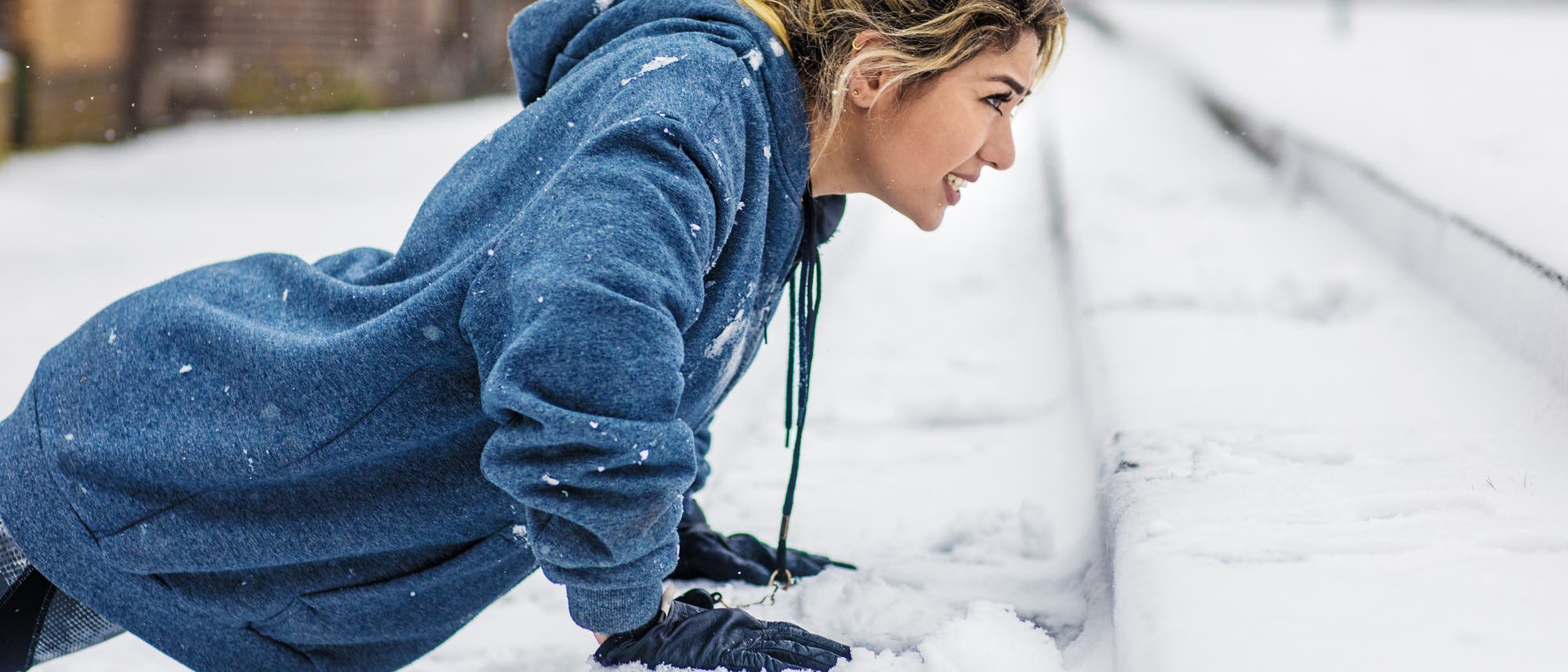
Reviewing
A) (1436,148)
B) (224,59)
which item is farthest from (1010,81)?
(224,59)

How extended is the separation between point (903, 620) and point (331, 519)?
2.31ft

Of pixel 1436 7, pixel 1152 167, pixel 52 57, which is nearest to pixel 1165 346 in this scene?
pixel 1152 167

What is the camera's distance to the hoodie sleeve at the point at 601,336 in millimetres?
1029

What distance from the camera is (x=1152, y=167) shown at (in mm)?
4617

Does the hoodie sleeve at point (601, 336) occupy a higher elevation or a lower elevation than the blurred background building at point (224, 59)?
higher

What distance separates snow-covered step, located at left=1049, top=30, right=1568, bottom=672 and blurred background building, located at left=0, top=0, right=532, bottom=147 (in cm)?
495

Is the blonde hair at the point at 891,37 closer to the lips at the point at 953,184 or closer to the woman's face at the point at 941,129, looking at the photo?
the woman's face at the point at 941,129

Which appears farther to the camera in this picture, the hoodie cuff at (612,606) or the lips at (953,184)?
the lips at (953,184)

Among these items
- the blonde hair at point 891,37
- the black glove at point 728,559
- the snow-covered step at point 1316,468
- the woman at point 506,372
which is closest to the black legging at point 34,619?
the woman at point 506,372

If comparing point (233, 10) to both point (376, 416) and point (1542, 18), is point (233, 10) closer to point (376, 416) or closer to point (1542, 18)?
point (376, 416)

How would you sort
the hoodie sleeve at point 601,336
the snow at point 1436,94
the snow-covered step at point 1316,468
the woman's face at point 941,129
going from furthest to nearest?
the snow at point 1436,94, the woman's face at point 941,129, the snow-covered step at point 1316,468, the hoodie sleeve at point 601,336

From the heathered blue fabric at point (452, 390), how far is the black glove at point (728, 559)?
0.38 m

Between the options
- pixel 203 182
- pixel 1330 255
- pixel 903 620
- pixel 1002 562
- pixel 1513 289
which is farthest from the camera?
pixel 203 182

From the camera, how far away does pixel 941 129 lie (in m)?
1.45
